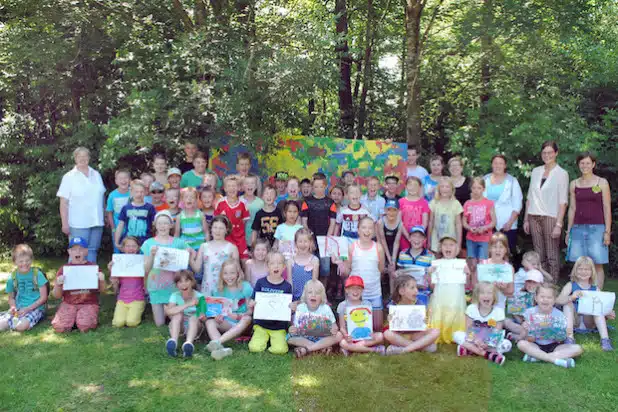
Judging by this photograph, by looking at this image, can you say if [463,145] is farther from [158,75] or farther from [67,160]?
[67,160]

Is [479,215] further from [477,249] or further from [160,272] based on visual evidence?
[160,272]

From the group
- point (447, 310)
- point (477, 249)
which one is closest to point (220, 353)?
A: point (447, 310)

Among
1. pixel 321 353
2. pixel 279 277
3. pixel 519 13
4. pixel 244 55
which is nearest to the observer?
pixel 321 353

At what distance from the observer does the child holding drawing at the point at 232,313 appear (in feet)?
17.7

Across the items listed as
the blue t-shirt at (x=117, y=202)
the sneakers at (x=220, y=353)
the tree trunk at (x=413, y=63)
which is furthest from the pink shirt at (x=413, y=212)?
the tree trunk at (x=413, y=63)

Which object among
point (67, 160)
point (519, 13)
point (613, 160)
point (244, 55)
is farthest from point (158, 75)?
point (613, 160)

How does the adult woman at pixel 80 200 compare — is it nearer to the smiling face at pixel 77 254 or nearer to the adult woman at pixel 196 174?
the smiling face at pixel 77 254

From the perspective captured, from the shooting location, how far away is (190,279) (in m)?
5.68

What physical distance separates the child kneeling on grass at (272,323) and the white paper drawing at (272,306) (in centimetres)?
13

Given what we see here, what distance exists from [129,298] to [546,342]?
14.2ft

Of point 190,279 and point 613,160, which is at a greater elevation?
point 613,160

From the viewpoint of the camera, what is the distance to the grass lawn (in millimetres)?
4273

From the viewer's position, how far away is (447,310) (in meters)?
5.64

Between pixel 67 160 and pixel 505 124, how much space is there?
6378 mm
